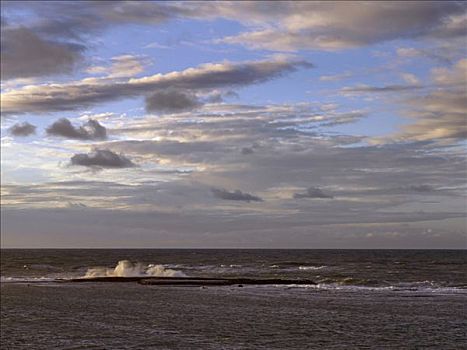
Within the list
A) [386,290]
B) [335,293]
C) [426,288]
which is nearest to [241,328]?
[335,293]

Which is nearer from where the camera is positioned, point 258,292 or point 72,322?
point 72,322

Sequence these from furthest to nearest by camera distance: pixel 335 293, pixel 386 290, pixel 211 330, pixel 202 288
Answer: pixel 202 288, pixel 386 290, pixel 335 293, pixel 211 330

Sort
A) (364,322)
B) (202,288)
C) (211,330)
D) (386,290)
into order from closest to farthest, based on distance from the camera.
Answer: (211,330) → (364,322) → (386,290) → (202,288)

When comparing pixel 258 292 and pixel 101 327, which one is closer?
pixel 101 327

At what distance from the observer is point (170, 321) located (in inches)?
1455

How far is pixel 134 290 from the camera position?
201ft

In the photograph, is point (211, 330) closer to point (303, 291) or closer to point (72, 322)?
point (72, 322)

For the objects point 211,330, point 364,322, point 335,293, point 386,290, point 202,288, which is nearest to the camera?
point 211,330

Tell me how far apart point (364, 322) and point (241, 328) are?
23.0 feet

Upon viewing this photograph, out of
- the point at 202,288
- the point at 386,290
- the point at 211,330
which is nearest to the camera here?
the point at 211,330

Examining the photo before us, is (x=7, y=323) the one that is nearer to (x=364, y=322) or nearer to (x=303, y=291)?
(x=364, y=322)

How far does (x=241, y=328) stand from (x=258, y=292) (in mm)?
24031

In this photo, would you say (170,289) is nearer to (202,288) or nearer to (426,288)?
(202,288)

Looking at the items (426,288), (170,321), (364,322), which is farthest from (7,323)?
(426,288)
